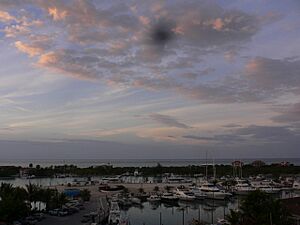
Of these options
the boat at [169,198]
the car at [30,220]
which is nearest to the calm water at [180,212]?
the boat at [169,198]

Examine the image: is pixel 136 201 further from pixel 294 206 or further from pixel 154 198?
pixel 294 206

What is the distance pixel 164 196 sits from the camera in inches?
2271

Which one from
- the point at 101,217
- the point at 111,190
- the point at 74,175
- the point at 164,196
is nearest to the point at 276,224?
the point at 101,217

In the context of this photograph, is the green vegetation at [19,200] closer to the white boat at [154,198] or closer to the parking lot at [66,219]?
the parking lot at [66,219]

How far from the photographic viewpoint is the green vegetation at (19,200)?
3078 centimetres

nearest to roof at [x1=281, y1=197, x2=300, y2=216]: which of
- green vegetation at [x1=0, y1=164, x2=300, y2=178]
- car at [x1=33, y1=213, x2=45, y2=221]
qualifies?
car at [x1=33, y1=213, x2=45, y2=221]

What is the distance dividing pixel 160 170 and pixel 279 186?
51.8 m

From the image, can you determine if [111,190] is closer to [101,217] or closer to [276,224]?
[101,217]

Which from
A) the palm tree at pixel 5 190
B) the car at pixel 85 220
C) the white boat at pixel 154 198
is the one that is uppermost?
the palm tree at pixel 5 190

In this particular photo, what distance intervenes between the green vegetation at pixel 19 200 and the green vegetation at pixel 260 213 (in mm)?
16367

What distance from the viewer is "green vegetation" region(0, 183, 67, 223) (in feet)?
101

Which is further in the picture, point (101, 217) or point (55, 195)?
point (55, 195)

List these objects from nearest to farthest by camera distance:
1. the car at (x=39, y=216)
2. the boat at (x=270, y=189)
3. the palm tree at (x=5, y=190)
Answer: the palm tree at (x=5, y=190) → the car at (x=39, y=216) → the boat at (x=270, y=189)

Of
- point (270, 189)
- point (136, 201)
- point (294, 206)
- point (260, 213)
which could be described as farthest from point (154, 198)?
point (260, 213)
